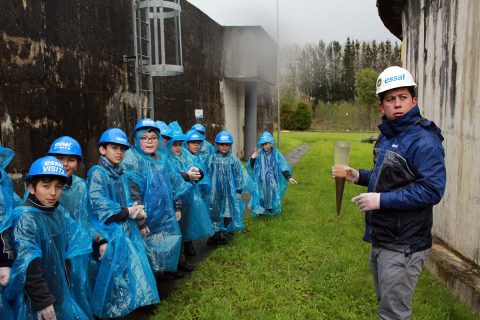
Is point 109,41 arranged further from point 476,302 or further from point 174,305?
point 476,302

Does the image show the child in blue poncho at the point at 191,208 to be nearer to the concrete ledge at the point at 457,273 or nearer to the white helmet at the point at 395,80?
the concrete ledge at the point at 457,273

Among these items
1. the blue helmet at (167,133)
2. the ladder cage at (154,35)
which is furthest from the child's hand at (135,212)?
the ladder cage at (154,35)

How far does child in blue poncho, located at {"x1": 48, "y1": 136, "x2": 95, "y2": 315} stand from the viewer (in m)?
3.09

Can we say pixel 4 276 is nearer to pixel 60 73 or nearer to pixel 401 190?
pixel 401 190

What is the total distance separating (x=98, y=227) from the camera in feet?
11.0

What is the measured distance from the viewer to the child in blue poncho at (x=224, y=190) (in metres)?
5.96

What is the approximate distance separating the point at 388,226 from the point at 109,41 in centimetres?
547

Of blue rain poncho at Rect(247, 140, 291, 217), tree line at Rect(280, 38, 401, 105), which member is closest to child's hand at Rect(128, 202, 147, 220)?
blue rain poncho at Rect(247, 140, 291, 217)

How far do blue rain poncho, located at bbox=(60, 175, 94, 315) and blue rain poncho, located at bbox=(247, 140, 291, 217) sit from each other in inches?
162

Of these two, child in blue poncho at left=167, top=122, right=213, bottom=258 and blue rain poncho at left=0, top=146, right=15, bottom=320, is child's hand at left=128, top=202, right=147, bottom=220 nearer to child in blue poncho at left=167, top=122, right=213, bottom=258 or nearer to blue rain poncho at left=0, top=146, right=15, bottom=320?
blue rain poncho at left=0, top=146, right=15, bottom=320

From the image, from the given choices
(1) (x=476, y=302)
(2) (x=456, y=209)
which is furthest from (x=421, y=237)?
(2) (x=456, y=209)

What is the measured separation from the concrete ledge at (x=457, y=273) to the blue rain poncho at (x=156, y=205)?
2.56m

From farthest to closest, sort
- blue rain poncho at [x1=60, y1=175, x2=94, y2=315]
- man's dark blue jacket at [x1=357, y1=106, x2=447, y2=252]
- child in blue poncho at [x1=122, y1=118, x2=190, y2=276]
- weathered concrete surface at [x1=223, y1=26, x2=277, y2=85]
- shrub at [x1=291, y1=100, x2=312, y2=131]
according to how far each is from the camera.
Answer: shrub at [x1=291, y1=100, x2=312, y2=131]
weathered concrete surface at [x1=223, y1=26, x2=277, y2=85]
child in blue poncho at [x1=122, y1=118, x2=190, y2=276]
blue rain poncho at [x1=60, y1=175, x2=94, y2=315]
man's dark blue jacket at [x1=357, y1=106, x2=447, y2=252]

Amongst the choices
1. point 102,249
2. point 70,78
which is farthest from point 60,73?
point 102,249
